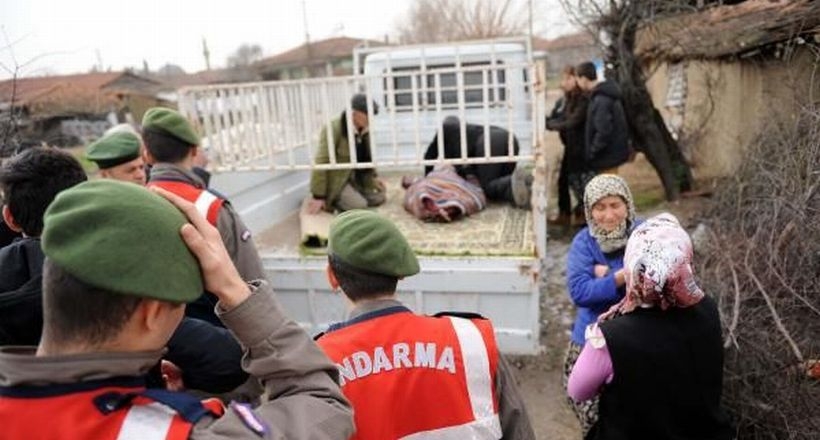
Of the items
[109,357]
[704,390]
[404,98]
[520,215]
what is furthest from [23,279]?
[404,98]

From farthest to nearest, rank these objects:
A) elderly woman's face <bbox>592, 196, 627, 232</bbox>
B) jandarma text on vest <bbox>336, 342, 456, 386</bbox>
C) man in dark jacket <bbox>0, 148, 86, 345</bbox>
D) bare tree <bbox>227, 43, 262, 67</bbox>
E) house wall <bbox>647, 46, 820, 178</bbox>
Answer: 1. bare tree <bbox>227, 43, 262, 67</bbox>
2. house wall <bbox>647, 46, 820, 178</bbox>
3. elderly woman's face <bbox>592, 196, 627, 232</bbox>
4. jandarma text on vest <bbox>336, 342, 456, 386</bbox>
5. man in dark jacket <bbox>0, 148, 86, 345</bbox>

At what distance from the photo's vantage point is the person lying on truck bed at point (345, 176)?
4.61 metres

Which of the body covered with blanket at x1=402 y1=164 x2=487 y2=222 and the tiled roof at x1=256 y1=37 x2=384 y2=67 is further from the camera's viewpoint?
the tiled roof at x1=256 y1=37 x2=384 y2=67

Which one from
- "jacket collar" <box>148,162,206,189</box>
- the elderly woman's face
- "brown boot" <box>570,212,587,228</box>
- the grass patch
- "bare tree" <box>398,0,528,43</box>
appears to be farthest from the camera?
"bare tree" <box>398,0,528,43</box>

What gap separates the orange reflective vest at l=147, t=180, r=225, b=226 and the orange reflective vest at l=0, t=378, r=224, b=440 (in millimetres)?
1463

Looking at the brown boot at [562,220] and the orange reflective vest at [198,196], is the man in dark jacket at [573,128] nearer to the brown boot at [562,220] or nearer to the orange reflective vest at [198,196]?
the brown boot at [562,220]

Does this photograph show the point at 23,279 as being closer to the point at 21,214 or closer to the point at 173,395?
the point at 21,214

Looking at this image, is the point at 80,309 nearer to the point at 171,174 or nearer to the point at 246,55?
the point at 171,174

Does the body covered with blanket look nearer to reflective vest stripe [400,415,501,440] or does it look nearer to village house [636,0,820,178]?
village house [636,0,820,178]

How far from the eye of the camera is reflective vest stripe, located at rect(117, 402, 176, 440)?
0.85 m

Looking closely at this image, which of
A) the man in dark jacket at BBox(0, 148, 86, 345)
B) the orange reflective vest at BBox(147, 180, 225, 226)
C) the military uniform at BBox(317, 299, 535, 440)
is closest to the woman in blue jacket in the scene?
the military uniform at BBox(317, 299, 535, 440)

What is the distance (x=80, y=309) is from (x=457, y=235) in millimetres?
3437

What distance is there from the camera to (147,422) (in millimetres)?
869

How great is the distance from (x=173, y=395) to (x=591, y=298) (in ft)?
6.29
